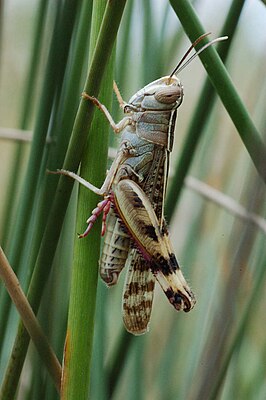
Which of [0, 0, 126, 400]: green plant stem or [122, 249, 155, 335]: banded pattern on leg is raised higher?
[0, 0, 126, 400]: green plant stem

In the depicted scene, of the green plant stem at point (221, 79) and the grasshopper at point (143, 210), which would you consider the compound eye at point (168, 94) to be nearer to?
the grasshopper at point (143, 210)

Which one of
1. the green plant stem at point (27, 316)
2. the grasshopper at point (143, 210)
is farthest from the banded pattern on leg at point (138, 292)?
the green plant stem at point (27, 316)

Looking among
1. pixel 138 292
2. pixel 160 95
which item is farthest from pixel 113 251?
pixel 160 95

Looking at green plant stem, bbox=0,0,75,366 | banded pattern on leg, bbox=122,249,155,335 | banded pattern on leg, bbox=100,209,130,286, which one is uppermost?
green plant stem, bbox=0,0,75,366

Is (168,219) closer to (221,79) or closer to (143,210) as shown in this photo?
(143,210)

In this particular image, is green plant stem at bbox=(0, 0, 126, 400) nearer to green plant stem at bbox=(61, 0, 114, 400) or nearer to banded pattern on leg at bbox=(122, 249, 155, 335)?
green plant stem at bbox=(61, 0, 114, 400)

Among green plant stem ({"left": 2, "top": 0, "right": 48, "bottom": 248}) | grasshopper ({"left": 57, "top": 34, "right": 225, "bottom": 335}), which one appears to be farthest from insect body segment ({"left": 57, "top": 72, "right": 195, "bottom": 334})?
green plant stem ({"left": 2, "top": 0, "right": 48, "bottom": 248})

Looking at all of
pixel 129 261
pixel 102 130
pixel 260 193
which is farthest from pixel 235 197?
pixel 260 193

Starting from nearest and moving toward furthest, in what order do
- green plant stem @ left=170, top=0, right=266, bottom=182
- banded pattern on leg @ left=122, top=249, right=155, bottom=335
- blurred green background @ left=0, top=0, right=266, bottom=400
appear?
1. blurred green background @ left=0, top=0, right=266, bottom=400
2. green plant stem @ left=170, top=0, right=266, bottom=182
3. banded pattern on leg @ left=122, top=249, right=155, bottom=335
